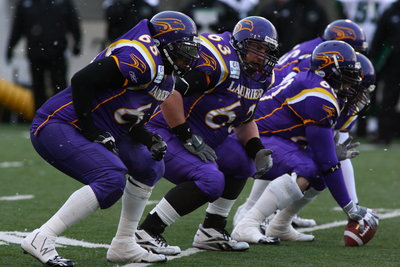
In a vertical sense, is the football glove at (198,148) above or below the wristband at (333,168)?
above

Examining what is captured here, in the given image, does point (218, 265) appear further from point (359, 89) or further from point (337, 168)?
point (359, 89)

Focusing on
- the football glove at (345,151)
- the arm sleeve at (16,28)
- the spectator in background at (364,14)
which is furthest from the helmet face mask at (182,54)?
the spectator in background at (364,14)

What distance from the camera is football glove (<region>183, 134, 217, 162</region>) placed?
515 centimetres

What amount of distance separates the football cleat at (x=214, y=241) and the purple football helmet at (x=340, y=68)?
1133mm

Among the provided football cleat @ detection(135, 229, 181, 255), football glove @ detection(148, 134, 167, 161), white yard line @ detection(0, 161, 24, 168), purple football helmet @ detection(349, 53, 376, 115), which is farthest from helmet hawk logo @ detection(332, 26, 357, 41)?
white yard line @ detection(0, 161, 24, 168)

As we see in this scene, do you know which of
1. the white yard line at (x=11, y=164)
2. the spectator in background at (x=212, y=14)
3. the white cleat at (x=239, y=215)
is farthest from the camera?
the spectator in background at (x=212, y=14)

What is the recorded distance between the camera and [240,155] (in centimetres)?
545

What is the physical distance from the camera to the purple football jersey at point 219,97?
517 centimetres

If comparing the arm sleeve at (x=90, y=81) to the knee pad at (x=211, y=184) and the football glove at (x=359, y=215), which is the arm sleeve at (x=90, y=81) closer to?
the knee pad at (x=211, y=184)

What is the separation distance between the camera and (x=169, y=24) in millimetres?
4746

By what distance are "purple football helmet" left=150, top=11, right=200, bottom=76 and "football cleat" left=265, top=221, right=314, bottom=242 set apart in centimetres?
158

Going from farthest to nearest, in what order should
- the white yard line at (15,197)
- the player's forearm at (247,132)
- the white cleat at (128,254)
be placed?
the white yard line at (15,197)
the player's forearm at (247,132)
the white cleat at (128,254)

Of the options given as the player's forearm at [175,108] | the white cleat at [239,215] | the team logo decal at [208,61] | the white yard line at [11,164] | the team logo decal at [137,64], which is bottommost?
the white yard line at [11,164]

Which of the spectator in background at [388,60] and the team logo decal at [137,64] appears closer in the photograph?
the team logo decal at [137,64]
